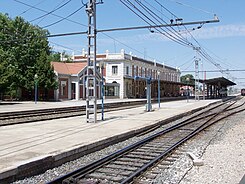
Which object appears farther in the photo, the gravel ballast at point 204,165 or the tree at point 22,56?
the tree at point 22,56

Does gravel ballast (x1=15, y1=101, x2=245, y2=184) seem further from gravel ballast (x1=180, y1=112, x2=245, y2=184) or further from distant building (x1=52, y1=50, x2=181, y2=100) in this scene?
distant building (x1=52, y1=50, x2=181, y2=100)

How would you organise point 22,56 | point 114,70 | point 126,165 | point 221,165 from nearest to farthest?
point 126,165 → point 221,165 → point 22,56 → point 114,70

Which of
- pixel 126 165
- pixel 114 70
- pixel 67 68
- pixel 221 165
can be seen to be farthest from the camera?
pixel 114 70

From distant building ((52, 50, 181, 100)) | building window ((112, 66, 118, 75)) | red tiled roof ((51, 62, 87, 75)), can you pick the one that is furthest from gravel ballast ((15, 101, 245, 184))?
building window ((112, 66, 118, 75))

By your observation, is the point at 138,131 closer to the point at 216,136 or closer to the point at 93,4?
the point at 216,136

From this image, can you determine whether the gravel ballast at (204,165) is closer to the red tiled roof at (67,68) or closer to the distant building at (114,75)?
the distant building at (114,75)

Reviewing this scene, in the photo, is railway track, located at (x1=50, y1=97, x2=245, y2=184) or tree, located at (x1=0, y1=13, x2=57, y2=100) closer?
railway track, located at (x1=50, y1=97, x2=245, y2=184)

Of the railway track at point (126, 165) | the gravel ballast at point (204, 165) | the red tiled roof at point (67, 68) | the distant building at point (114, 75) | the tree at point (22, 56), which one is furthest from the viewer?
the red tiled roof at point (67, 68)

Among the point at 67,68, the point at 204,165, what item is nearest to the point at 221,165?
the point at 204,165

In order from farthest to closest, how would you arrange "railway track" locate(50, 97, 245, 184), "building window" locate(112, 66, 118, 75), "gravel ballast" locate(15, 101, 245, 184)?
"building window" locate(112, 66, 118, 75) < "gravel ballast" locate(15, 101, 245, 184) < "railway track" locate(50, 97, 245, 184)

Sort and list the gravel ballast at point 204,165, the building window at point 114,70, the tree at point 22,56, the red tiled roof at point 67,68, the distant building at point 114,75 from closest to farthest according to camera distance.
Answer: the gravel ballast at point 204,165 < the tree at point 22,56 < the distant building at point 114,75 < the red tiled roof at point 67,68 < the building window at point 114,70

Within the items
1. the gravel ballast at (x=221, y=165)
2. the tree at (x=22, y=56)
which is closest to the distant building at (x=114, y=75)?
the tree at (x=22, y=56)

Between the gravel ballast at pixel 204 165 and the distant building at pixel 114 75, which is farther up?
the distant building at pixel 114 75

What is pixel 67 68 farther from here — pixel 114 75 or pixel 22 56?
pixel 114 75
